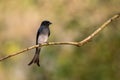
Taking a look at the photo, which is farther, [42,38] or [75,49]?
[75,49]

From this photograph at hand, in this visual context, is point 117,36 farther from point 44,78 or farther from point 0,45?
point 0,45

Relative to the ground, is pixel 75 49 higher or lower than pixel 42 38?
lower

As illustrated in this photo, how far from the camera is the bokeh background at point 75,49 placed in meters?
9.49

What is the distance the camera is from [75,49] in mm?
10875

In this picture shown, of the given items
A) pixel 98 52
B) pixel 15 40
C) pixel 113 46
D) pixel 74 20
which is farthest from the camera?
pixel 15 40

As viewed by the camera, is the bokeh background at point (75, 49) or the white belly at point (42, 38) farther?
the bokeh background at point (75, 49)

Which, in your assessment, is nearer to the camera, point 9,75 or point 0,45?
point 0,45

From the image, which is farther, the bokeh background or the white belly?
the bokeh background

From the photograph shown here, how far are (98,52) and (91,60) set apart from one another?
0.24 m

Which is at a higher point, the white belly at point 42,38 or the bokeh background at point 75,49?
the white belly at point 42,38

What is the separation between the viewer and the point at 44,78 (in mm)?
12375

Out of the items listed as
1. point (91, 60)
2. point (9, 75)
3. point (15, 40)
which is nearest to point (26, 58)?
point (9, 75)

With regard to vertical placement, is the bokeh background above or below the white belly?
below

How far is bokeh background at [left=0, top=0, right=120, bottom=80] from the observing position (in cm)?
949
